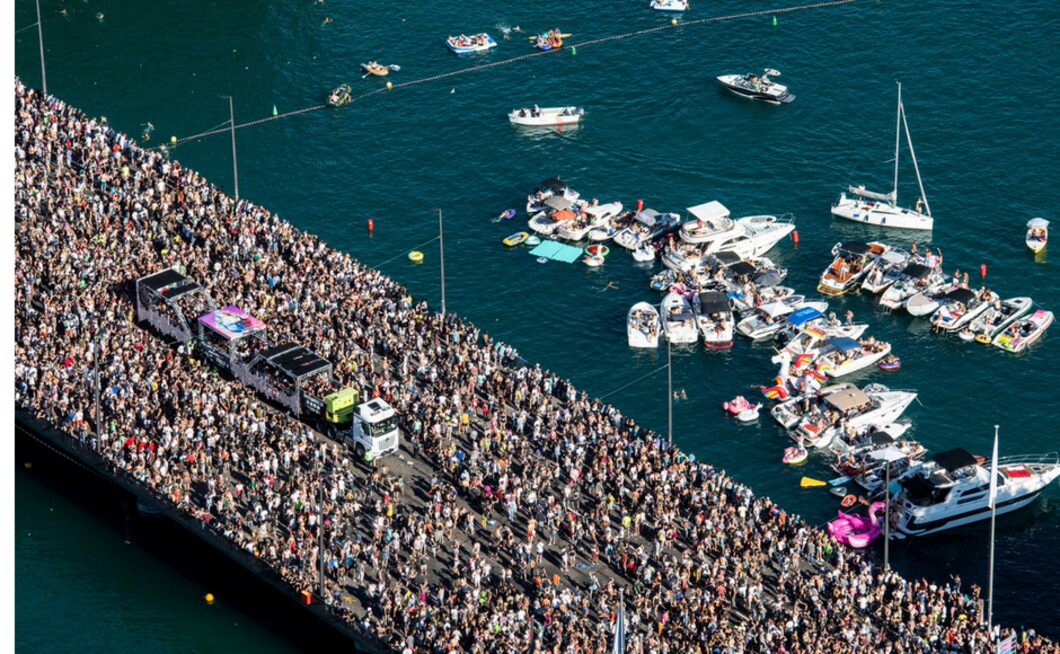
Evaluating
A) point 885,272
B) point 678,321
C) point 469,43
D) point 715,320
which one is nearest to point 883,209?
point 885,272

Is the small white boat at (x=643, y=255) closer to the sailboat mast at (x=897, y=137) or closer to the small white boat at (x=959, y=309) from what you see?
the sailboat mast at (x=897, y=137)

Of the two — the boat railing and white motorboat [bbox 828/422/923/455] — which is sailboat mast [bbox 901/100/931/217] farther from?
the boat railing

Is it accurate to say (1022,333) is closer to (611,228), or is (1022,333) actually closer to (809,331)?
(809,331)

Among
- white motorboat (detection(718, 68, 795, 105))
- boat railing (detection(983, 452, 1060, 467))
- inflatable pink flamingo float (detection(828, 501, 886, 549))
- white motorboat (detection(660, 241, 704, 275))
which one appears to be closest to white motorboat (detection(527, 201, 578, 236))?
white motorboat (detection(660, 241, 704, 275))

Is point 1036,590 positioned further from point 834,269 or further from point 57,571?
point 57,571

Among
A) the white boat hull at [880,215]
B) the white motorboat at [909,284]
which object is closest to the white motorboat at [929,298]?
the white motorboat at [909,284]
